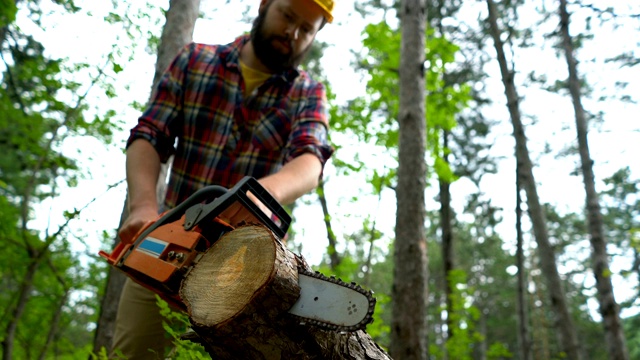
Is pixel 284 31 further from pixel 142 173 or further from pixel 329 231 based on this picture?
pixel 329 231

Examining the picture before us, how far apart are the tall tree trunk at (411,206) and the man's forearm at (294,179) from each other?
2721 mm

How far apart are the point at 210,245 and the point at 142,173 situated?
0.71 metres

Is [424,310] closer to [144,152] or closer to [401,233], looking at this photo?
[401,233]

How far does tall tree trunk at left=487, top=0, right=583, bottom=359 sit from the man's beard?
31.0ft

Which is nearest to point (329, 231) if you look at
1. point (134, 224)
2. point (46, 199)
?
point (46, 199)

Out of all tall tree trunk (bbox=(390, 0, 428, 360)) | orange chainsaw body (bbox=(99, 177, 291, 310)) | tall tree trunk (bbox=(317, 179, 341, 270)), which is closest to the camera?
orange chainsaw body (bbox=(99, 177, 291, 310))

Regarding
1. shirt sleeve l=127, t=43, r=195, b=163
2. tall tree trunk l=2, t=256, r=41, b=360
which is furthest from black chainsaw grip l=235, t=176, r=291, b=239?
tall tree trunk l=2, t=256, r=41, b=360

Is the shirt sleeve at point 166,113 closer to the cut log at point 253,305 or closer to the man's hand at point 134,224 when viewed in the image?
the man's hand at point 134,224

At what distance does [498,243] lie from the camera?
75.7 feet

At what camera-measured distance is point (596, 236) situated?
9.92 meters

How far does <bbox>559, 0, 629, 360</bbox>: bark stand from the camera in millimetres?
8914

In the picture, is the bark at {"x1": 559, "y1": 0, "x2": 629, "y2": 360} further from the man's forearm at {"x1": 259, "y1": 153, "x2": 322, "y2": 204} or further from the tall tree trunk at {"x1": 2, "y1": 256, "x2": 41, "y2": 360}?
the tall tree trunk at {"x1": 2, "y1": 256, "x2": 41, "y2": 360}

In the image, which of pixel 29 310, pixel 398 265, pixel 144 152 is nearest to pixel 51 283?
pixel 29 310

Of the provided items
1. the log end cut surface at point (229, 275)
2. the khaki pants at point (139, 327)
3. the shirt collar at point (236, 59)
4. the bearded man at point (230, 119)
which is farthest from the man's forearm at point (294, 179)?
the khaki pants at point (139, 327)
